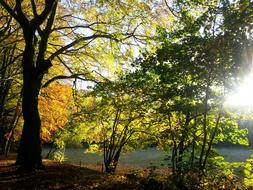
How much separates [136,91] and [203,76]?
626cm

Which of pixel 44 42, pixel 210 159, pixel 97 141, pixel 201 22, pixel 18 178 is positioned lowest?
pixel 18 178

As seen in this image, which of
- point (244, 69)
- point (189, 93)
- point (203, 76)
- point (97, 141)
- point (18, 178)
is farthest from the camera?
point (97, 141)

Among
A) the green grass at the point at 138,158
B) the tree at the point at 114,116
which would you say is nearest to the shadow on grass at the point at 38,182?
the tree at the point at 114,116

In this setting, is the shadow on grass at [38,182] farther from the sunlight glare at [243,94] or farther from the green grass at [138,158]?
the green grass at [138,158]

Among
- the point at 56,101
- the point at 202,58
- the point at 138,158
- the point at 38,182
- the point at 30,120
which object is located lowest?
the point at 38,182

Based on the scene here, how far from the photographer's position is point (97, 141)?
→ 81.3 ft

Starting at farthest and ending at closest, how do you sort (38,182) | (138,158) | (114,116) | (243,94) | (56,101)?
(138,158) < (56,101) < (114,116) < (38,182) < (243,94)

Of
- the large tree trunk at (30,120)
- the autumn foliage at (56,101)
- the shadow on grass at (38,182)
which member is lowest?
the shadow on grass at (38,182)

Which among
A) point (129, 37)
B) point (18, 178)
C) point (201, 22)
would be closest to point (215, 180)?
point (201, 22)

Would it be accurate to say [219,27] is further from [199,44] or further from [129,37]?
[129,37]

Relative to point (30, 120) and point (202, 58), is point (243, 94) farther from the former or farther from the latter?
point (30, 120)

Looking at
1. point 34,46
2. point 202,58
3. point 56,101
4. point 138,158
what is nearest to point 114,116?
point 34,46

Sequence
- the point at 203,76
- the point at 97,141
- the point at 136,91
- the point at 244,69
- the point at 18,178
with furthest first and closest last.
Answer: the point at 97,141
the point at 136,91
the point at 18,178
the point at 203,76
the point at 244,69

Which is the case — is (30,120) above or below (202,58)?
below
